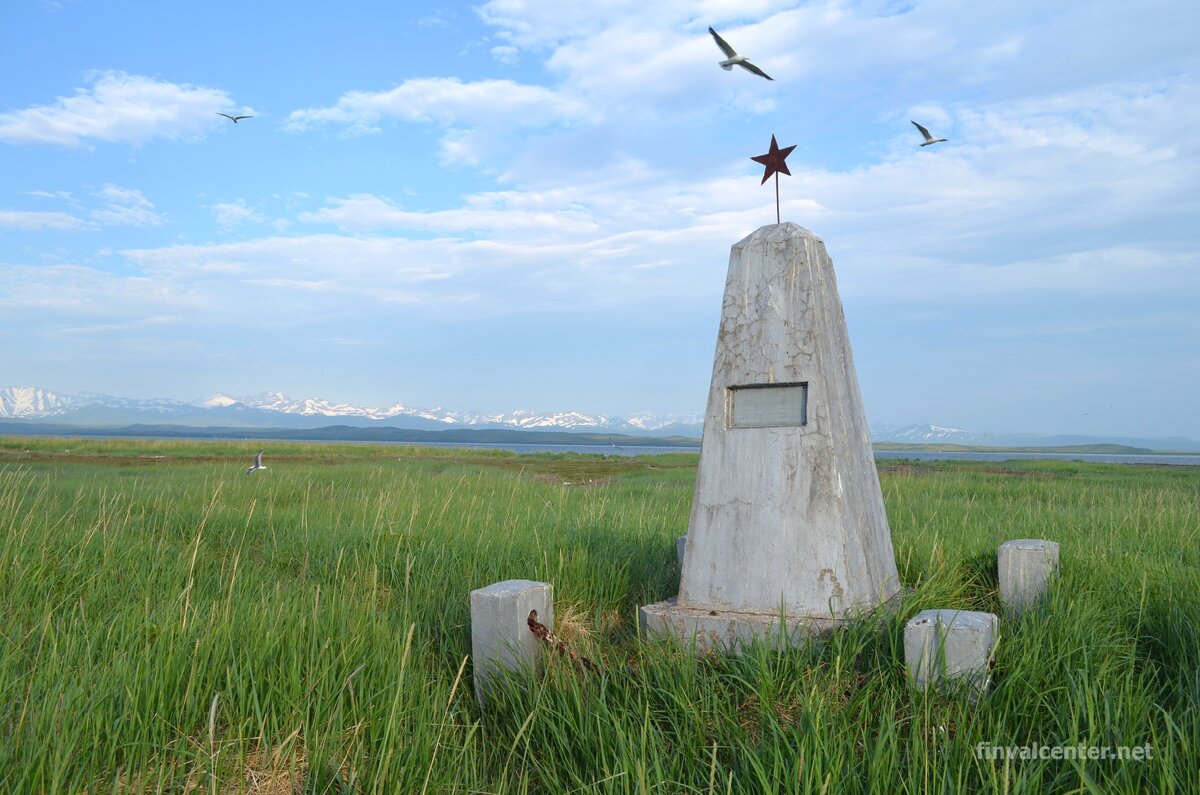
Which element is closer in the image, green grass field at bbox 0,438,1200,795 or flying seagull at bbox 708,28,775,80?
green grass field at bbox 0,438,1200,795

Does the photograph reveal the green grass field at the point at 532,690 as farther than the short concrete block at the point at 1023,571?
No

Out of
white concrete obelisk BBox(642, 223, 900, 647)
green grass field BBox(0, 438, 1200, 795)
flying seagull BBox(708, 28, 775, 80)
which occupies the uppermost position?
flying seagull BBox(708, 28, 775, 80)

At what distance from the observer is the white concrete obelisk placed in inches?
167

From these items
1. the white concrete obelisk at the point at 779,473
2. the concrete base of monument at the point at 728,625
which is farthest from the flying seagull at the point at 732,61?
the concrete base of monument at the point at 728,625

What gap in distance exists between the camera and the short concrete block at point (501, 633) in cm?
394

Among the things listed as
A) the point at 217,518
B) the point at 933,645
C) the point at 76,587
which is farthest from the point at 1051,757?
the point at 217,518

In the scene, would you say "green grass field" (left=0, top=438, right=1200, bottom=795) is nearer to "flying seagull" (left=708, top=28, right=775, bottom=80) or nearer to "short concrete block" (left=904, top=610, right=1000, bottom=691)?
"short concrete block" (left=904, top=610, right=1000, bottom=691)

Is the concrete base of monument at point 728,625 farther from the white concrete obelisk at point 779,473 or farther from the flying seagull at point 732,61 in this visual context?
the flying seagull at point 732,61

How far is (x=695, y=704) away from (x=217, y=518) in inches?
234

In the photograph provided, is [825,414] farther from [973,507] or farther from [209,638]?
[973,507]

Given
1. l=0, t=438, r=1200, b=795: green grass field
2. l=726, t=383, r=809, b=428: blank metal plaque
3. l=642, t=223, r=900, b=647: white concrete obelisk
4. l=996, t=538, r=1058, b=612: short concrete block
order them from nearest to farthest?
1. l=0, t=438, r=1200, b=795: green grass field
2. l=642, t=223, r=900, b=647: white concrete obelisk
3. l=726, t=383, r=809, b=428: blank metal plaque
4. l=996, t=538, r=1058, b=612: short concrete block

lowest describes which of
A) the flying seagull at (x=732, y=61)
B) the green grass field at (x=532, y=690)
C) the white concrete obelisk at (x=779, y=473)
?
the green grass field at (x=532, y=690)

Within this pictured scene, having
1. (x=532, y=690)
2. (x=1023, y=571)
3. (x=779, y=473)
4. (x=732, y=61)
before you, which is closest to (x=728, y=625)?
(x=779, y=473)

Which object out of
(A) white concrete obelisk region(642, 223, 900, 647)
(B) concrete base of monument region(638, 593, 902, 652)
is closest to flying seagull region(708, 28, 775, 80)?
(A) white concrete obelisk region(642, 223, 900, 647)
